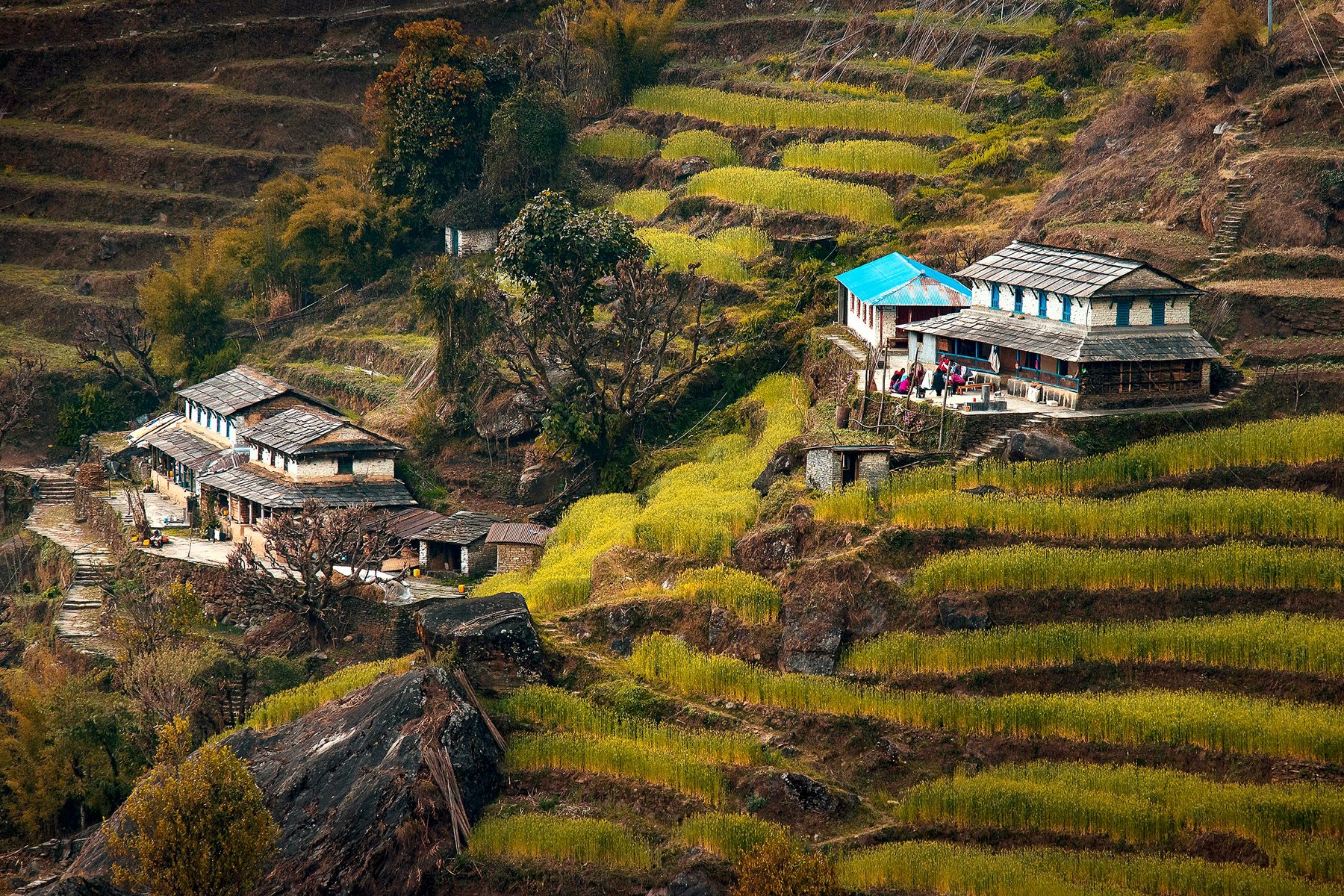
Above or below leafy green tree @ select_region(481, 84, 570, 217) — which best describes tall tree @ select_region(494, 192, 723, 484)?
below

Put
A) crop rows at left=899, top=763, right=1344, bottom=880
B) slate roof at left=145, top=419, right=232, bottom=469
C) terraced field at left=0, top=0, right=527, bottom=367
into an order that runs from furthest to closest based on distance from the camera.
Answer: terraced field at left=0, top=0, right=527, bottom=367
slate roof at left=145, top=419, right=232, bottom=469
crop rows at left=899, top=763, right=1344, bottom=880

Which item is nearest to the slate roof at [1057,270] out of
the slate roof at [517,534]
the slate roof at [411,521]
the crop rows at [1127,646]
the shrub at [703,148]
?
the crop rows at [1127,646]

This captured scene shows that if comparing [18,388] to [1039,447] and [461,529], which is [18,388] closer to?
[461,529]

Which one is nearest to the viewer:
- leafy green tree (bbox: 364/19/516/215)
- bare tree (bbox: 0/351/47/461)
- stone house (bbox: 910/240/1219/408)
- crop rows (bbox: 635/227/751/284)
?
stone house (bbox: 910/240/1219/408)

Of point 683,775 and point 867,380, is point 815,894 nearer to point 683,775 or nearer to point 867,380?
point 683,775

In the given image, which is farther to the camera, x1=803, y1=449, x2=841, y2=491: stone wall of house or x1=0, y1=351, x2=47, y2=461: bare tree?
x1=0, y1=351, x2=47, y2=461: bare tree

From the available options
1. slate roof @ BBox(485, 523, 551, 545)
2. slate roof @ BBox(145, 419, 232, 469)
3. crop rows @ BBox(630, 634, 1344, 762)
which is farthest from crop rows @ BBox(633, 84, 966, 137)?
crop rows @ BBox(630, 634, 1344, 762)

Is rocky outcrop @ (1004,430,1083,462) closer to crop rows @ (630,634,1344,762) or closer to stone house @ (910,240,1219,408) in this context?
stone house @ (910,240,1219,408)
